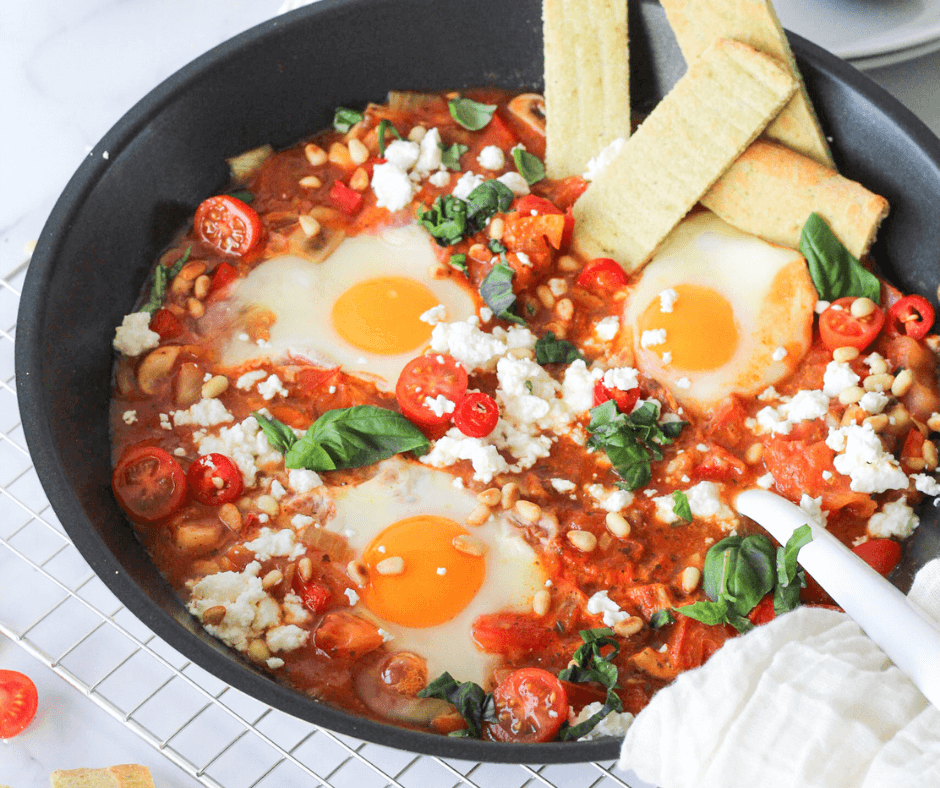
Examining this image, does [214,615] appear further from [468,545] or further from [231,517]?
[468,545]

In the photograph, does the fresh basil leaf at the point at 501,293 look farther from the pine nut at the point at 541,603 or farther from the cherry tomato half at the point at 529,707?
the cherry tomato half at the point at 529,707

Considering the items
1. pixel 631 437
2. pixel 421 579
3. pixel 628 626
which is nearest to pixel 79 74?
pixel 421 579

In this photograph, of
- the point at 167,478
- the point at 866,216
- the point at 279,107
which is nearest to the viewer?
the point at 167,478

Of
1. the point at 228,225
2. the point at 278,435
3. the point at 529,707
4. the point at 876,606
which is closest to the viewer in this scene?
the point at 876,606

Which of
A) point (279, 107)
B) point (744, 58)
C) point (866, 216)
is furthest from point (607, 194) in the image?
point (279, 107)

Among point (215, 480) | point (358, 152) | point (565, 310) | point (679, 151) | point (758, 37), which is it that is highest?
point (758, 37)

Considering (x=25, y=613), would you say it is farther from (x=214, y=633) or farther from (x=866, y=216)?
(x=866, y=216)

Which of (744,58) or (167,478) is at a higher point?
(744,58)
